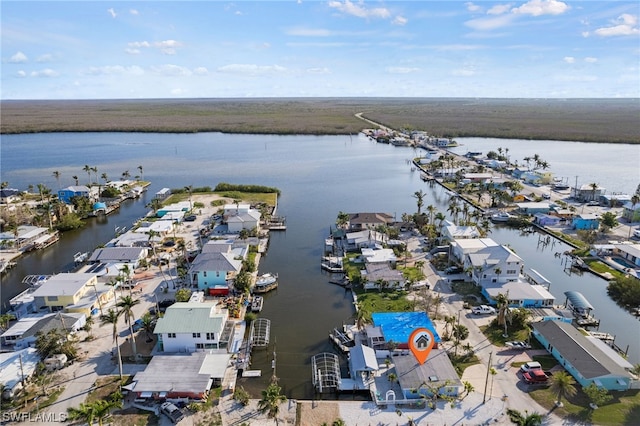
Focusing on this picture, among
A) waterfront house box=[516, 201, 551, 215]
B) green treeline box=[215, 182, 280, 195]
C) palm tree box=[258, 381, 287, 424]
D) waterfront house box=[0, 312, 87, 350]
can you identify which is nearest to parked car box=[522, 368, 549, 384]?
palm tree box=[258, 381, 287, 424]

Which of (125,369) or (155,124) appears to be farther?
(155,124)

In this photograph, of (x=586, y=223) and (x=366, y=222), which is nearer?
(x=366, y=222)

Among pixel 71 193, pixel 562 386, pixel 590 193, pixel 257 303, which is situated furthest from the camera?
pixel 71 193

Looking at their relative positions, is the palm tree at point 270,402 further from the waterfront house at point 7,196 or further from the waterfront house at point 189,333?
the waterfront house at point 7,196

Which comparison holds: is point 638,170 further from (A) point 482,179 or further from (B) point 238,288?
(B) point 238,288

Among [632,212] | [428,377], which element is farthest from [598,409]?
[632,212]

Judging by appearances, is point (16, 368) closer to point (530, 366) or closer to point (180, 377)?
point (180, 377)

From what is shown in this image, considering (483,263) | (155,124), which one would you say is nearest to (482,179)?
(483,263)
